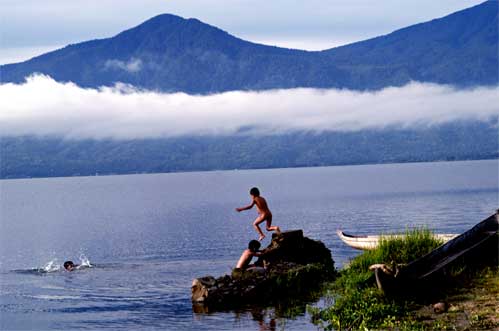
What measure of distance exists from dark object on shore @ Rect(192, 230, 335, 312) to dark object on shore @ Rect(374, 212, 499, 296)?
217 inches

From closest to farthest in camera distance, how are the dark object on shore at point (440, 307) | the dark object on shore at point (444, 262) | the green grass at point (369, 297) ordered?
1. the green grass at point (369, 297)
2. the dark object on shore at point (440, 307)
3. the dark object on shore at point (444, 262)

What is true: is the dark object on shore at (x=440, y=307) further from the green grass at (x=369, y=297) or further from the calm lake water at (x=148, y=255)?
the calm lake water at (x=148, y=255)

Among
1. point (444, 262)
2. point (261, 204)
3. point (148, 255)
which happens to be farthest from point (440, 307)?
point (148, 255)

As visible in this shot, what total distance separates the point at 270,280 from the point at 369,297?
5.89 meters

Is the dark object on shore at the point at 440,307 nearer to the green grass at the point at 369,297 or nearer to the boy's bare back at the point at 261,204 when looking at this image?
the green grass at the point at 369,297

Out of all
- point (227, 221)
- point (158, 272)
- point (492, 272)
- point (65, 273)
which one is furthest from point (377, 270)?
point (227, 221)

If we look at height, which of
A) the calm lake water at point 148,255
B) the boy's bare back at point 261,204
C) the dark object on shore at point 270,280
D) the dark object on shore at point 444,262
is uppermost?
the boy's bare back at point 261,204

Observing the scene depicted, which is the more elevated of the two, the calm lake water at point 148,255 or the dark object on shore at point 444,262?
the dark object on shore at point 444,262

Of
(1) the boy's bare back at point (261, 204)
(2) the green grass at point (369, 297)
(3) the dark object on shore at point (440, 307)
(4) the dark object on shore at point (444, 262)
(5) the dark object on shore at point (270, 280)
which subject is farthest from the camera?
(1) the boy's bare back at point (261, 204)

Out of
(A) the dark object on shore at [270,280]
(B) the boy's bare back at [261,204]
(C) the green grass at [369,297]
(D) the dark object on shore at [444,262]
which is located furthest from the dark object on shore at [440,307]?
(B) the boy's bare back at [261,204]

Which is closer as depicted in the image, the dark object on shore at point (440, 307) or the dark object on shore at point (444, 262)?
the dark object on shore at point (440, 307)

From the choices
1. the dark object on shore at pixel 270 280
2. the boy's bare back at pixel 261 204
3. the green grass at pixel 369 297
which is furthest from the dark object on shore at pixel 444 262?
the boy's bare back at pixel 261 204

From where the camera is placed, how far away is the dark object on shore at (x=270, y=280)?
2898cm

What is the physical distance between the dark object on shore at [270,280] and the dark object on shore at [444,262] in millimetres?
5500
